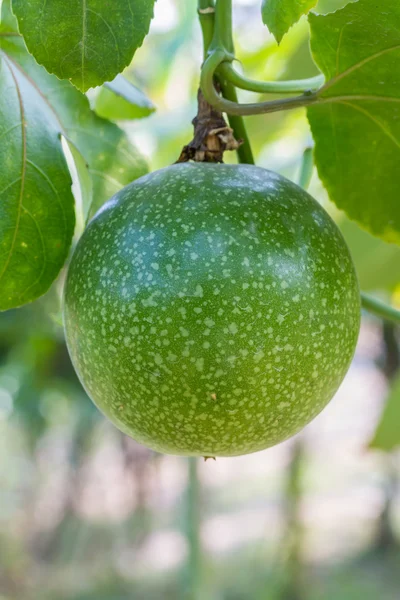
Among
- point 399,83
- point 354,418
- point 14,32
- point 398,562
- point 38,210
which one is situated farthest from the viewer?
point 354,418

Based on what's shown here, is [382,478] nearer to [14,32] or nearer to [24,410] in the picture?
A: [24,410]

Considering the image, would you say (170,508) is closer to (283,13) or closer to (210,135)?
(210,135)

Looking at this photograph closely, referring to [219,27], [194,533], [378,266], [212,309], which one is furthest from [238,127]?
[194,533]

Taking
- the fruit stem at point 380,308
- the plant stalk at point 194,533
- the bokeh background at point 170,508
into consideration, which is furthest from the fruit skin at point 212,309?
A: the bokeh background at point 170,508

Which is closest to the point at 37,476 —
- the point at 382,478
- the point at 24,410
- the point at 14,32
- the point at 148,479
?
the point at 148,479

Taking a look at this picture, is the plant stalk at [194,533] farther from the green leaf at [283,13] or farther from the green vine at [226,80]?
the green leaf at [283,13]

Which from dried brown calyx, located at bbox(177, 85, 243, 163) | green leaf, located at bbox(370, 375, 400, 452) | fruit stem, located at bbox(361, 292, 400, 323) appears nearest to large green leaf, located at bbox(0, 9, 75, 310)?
dried brown calyx, located at bbox(177, 85, 243, 163)

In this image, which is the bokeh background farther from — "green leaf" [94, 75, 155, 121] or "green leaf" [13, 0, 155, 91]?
"green leaf" [13, 0, 155, 91]
